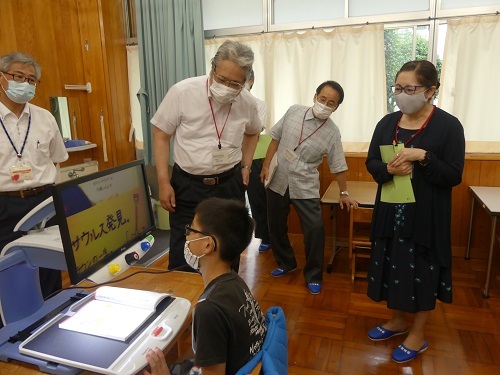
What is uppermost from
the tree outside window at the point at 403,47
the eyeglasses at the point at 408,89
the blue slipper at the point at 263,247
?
the tree outside window at the point at 403,47

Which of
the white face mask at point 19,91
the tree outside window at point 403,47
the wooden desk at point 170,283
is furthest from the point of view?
the tree outside window at point 403,47

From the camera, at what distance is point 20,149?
6.64ft

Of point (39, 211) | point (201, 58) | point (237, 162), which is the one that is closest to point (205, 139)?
point (237, 162)

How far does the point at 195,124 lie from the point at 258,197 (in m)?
1.71

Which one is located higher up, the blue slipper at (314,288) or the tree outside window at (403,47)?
the tree outside window at (403,47)

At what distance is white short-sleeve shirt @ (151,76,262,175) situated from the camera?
1.77m

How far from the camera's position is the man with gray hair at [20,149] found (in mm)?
1953

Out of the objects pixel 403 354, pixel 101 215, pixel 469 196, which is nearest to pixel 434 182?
pixel 403 354

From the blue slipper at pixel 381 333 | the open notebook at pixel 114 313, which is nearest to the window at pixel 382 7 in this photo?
the blue slipper at pixel 381 333

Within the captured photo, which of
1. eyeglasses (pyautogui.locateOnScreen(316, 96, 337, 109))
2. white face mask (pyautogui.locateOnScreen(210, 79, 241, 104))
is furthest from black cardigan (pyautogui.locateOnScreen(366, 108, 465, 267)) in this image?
white face mask (pyautogui.locateOnScreen(210, 79, 241, 104))

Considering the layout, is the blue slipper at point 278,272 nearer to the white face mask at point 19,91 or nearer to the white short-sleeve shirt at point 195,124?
the white short-sleeve shirt at point 195,124

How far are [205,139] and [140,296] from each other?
2.86ft

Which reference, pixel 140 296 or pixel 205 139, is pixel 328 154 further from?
pixel 140 296

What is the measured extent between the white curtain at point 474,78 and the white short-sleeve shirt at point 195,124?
223cm
